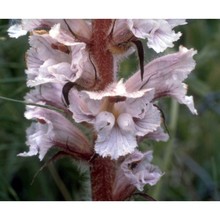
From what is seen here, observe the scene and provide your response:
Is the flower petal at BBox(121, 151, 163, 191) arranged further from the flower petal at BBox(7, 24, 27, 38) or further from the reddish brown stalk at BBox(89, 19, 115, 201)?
the flower petal at BBox(7, 24, 27, 38)

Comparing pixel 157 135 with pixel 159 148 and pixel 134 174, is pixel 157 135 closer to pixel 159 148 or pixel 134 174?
→ pixel 134 174

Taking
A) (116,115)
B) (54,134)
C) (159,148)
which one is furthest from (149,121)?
(159,148)

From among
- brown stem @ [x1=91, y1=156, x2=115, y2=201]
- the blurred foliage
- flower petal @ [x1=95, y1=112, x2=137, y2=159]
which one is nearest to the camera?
flower petal @ [x1=95, y1=112, x2=137, y2=159]

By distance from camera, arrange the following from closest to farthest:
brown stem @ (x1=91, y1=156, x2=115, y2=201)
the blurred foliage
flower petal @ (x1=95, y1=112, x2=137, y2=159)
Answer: flower petal @ (x1=95, y1=112, x2=137, y2=159) < brown stem @ (x1=91, y1=156, x2=115, y2=201) < the blurred foliage

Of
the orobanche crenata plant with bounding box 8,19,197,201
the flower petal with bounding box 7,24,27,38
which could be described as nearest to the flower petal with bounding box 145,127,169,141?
the orobanche crenata plant with bounding box 8,19,197,201

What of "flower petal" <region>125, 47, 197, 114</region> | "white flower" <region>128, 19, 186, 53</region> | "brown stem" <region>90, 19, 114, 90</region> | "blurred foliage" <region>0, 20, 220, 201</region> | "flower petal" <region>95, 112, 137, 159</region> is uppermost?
"white flower" <region>128, 19, 186, 53</region>

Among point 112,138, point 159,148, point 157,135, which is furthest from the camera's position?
point 159,148

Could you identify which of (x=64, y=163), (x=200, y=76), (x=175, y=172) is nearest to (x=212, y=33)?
(x=200, y=76)
